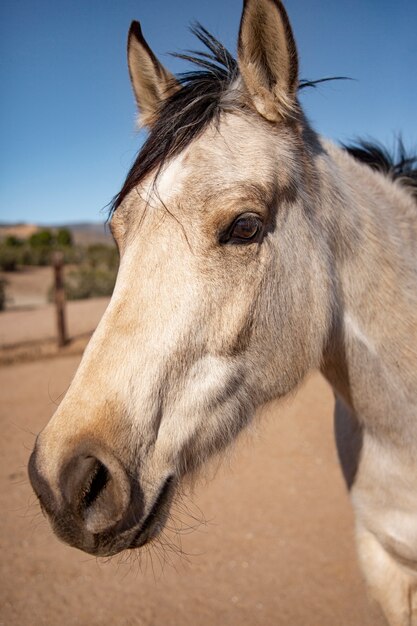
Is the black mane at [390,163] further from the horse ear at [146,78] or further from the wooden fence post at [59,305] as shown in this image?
the wooden fence post at [59,305]

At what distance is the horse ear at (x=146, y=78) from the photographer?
83.3 inches

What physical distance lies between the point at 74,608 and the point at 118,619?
38 cm

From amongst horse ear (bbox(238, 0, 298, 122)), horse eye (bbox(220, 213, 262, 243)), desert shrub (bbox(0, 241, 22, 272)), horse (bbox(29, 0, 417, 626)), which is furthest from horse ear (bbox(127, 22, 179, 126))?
desert shrub (bbox(0, 241, 22, 272))

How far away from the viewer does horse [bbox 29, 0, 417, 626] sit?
4.55 ft

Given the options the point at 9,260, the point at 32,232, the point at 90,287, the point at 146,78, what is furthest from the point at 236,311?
the point at 32,232

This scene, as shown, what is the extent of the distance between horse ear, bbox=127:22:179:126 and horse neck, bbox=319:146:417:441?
89 cm

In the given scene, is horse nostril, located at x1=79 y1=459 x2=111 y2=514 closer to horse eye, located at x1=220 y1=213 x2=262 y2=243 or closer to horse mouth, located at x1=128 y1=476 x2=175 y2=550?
horse mouth, located at x1=128 y1=476 x2=175 y2=550

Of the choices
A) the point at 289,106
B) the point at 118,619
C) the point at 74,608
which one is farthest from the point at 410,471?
the point at 74,608

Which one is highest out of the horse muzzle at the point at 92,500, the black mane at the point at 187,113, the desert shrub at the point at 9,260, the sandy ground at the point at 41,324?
the black mane at the point at 187,113

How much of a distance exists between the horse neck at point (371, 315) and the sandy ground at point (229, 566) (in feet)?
1.45

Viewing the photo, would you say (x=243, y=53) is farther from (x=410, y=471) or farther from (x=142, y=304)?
(x=410, y=471)

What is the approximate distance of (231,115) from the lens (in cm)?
183

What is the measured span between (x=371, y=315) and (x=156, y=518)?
123cm

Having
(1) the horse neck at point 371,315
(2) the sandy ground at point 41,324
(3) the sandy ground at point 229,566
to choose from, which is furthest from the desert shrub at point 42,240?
(1) the horse neck at point 371,315
